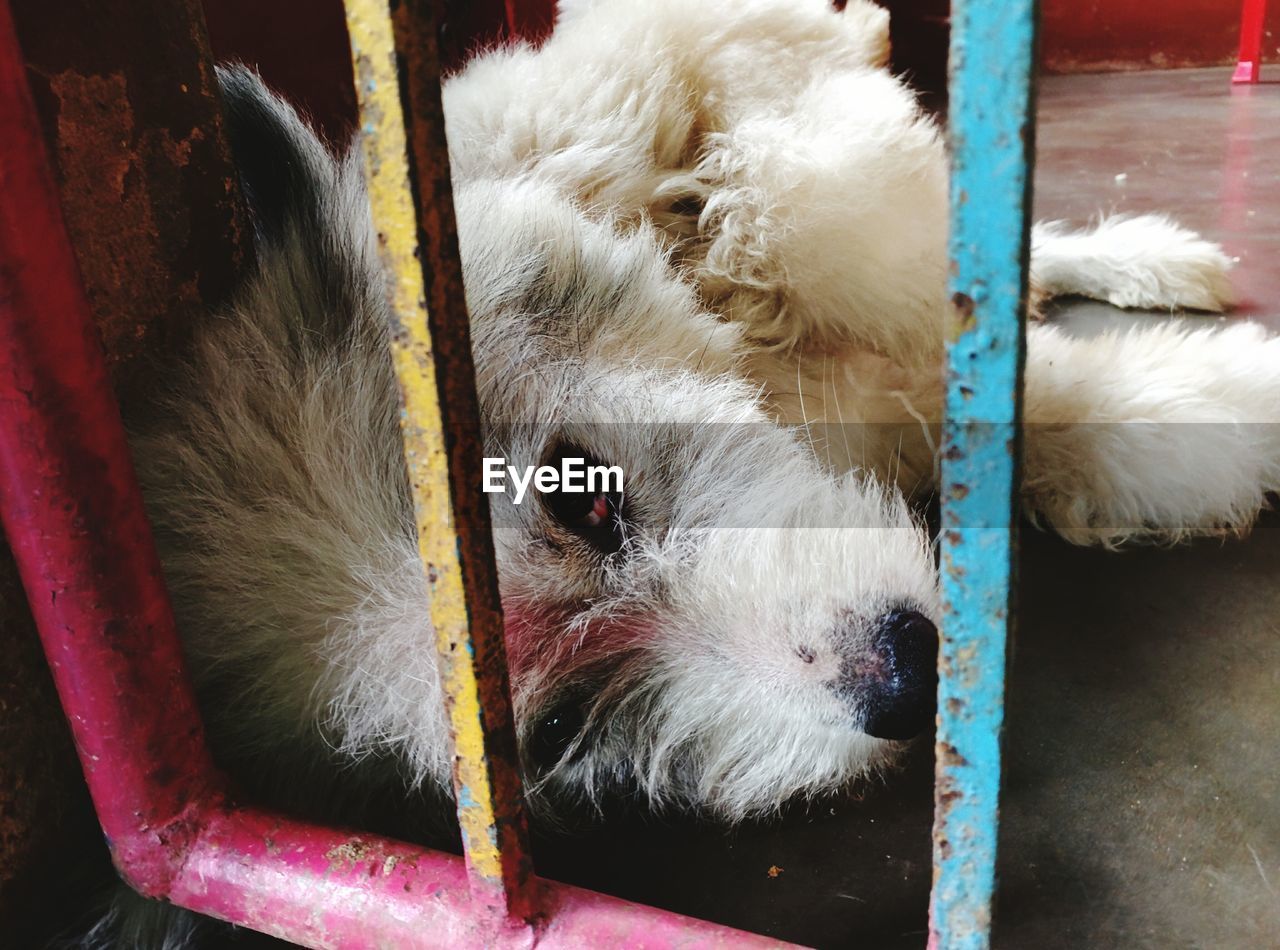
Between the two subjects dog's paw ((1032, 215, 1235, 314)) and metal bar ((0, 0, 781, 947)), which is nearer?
metal bar ((0, 0, 781, 947))

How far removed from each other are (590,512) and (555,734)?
0.28m

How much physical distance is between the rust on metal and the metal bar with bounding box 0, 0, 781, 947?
0.27 m

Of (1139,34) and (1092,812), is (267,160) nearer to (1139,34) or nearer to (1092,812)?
(1092,812)

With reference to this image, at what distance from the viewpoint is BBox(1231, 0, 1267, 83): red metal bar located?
6.07 m

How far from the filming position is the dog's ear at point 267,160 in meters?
1.53

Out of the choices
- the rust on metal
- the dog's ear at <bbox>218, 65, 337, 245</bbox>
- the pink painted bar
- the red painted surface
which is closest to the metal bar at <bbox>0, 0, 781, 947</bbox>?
the pink painted bar

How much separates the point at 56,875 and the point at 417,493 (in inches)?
29.4

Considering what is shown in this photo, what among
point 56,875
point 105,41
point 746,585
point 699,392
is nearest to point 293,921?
point 56,875

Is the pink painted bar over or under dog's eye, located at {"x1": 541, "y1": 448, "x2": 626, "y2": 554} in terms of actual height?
under

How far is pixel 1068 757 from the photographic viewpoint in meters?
1.36

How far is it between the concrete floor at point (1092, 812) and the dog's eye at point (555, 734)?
0.42ft

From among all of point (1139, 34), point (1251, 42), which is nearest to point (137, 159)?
point (1251, 42)

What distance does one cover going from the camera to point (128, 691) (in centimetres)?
104

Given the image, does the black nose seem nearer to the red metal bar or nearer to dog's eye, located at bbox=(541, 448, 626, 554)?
dog's eye, located at bbox=(541, 448, 626, 554)
